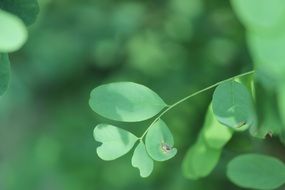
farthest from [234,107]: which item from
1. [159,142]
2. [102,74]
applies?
[102,74]

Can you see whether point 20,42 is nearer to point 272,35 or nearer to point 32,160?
point 272,35

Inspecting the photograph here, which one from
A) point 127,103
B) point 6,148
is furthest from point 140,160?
point 6,148

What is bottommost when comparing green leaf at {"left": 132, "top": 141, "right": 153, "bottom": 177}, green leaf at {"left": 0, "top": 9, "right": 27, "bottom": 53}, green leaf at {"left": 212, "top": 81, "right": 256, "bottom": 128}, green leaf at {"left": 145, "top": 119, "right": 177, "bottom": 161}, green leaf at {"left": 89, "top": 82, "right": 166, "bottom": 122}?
green leaf at {"left": 132, "top": 141, "right": 153, "bottom": 177}

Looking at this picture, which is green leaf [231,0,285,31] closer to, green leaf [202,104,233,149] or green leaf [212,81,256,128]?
green leaf [212,81,256,128]

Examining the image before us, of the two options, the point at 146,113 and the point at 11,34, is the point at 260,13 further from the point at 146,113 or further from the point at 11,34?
the point at 146,113

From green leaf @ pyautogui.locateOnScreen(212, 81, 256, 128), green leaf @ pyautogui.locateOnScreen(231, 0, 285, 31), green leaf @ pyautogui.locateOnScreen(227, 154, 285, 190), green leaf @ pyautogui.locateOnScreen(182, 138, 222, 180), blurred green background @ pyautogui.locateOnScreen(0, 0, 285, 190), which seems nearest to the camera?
green leaf @ pyautogui.locateOnScreen(231, 0, 285, 31)

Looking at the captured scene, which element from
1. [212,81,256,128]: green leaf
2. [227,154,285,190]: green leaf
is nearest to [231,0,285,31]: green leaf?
[212,81,256,128]: green leaf

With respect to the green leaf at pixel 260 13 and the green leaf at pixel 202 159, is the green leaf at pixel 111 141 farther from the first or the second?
the green leaf at pixel 260 13
